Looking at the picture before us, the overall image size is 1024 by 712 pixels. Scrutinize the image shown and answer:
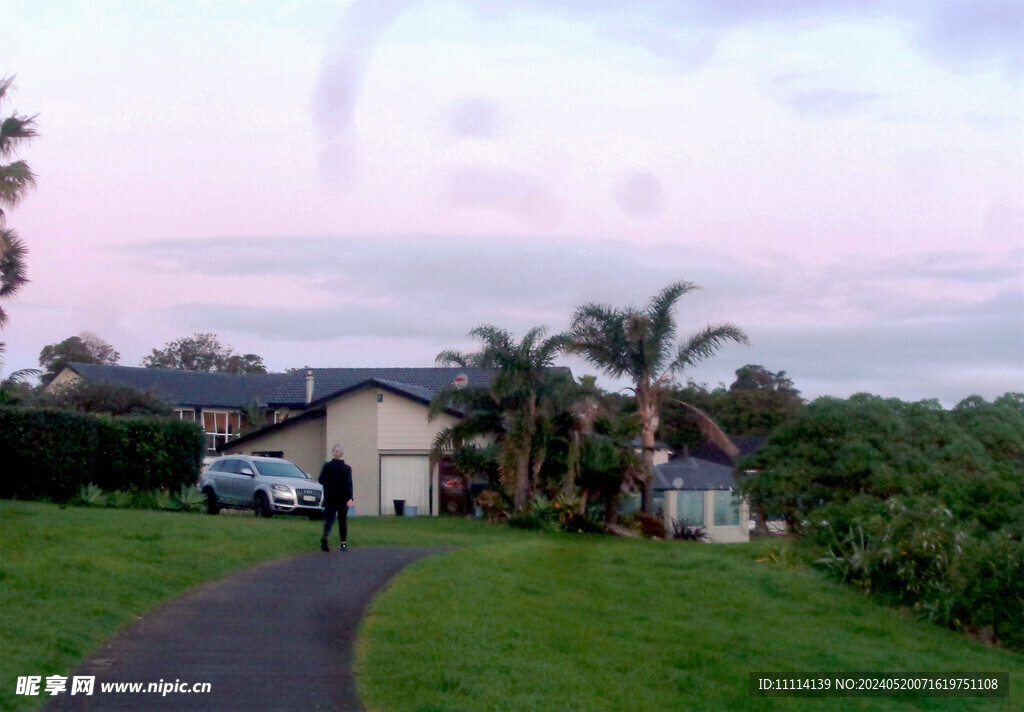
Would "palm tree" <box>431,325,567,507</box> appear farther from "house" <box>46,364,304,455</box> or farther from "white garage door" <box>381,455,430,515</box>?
"house" <box>46,364,304,455</box>

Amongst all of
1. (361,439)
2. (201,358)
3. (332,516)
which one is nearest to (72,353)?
(201,358)

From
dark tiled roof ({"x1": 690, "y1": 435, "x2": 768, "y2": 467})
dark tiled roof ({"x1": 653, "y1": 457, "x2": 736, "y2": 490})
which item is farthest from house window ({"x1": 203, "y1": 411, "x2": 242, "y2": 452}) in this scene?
dark tiled roof ({"x1": 653, "y1": 457, "x2": 736, "y2": 490})

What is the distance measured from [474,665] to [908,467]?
38.9ft

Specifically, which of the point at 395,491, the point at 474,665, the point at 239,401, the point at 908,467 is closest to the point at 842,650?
the point at 474,665

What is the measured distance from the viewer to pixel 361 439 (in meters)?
36.3

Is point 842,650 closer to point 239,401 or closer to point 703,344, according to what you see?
point 703,344

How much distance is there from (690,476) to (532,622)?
2692 centimetres

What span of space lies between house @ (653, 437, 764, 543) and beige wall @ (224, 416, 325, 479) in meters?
11.5

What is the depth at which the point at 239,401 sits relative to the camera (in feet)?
193

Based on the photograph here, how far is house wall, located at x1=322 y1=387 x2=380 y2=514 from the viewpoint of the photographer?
36281 millimetres

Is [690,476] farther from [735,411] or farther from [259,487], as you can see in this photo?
[735,411]

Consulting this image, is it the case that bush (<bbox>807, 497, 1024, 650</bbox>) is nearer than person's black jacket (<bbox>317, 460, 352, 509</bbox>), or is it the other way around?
bush (<bbox>807, 497, 1024, 650</bbox>)

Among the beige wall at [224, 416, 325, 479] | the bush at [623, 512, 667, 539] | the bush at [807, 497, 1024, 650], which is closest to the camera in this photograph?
the bush at [807, 497, 1024, 650]

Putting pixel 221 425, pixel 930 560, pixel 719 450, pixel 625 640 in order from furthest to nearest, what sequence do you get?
pixel 221 425, pixel 719 450, pixel 930 560, pixel 625 640
